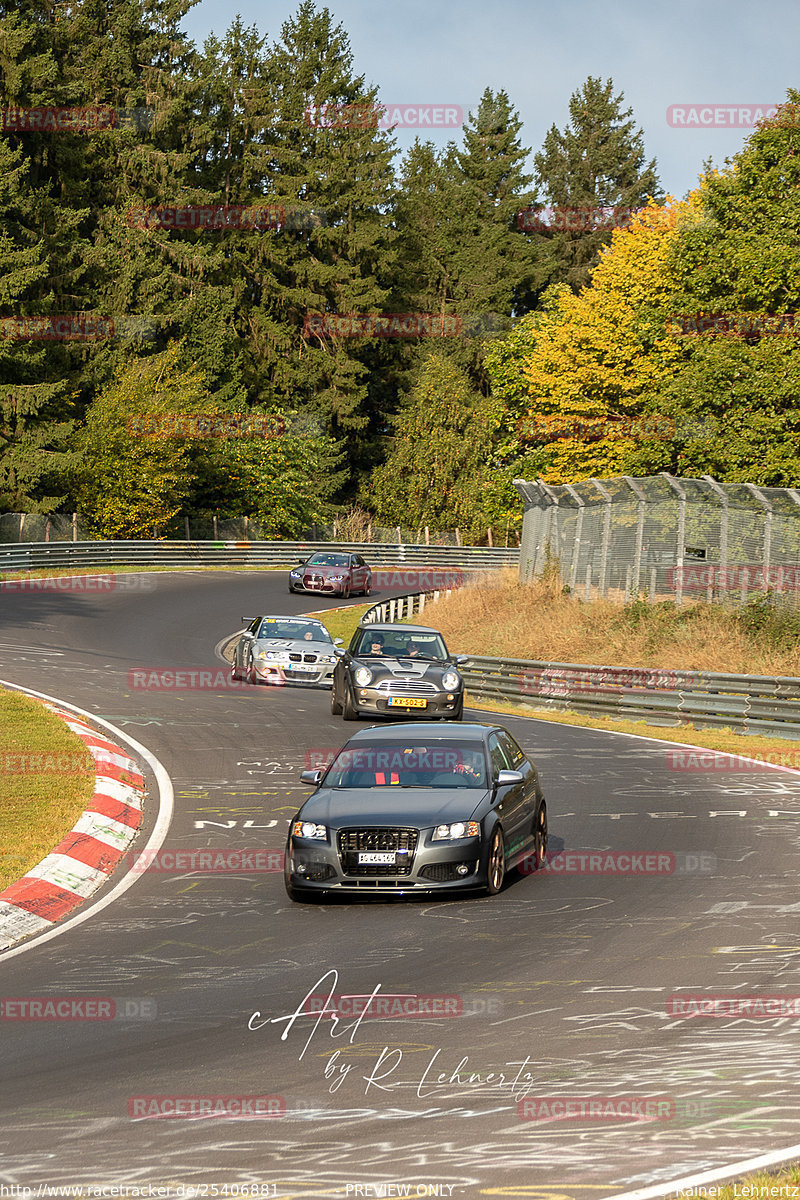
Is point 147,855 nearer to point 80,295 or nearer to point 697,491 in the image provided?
point 697,491

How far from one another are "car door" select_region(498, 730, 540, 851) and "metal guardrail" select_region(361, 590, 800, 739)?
1034 cm

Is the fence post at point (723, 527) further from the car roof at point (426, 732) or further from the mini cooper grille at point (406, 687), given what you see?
the car roof at point (426, 732)

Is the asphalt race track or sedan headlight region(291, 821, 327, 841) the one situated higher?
sedan headlight region(291, 821, 327, 841)

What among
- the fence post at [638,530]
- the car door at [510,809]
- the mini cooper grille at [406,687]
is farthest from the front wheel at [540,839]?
the fence post at [638,530]

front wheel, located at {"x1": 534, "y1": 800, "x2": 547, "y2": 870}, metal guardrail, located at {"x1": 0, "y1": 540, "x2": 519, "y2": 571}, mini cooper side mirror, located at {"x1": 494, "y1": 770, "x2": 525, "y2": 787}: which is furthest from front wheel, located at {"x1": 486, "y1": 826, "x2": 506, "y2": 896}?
metal guardrail, located at {"x1": 0, "y1": 540, "x2": 519, "y2": 571}

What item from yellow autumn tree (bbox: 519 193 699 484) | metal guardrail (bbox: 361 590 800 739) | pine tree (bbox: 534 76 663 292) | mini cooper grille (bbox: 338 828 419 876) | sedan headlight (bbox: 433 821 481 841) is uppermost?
pine tree (bbox: 534 76 663 292)

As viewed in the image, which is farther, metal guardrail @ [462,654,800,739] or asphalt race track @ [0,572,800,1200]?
metal guardrail @ [462,654,800,739]

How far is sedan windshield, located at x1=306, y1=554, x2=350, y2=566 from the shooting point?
5366 cm

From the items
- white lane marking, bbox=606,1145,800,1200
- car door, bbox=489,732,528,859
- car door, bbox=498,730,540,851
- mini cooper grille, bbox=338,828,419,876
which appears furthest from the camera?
car door, bbox=498,730,540,851

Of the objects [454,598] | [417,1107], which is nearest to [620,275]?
[454,598]

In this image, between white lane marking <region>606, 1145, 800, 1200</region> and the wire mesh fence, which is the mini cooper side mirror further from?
the wire mesh fence

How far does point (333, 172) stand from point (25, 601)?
55059 millimetres

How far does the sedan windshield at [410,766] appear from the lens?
40.3 ft

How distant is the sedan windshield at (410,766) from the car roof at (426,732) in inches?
4.3
